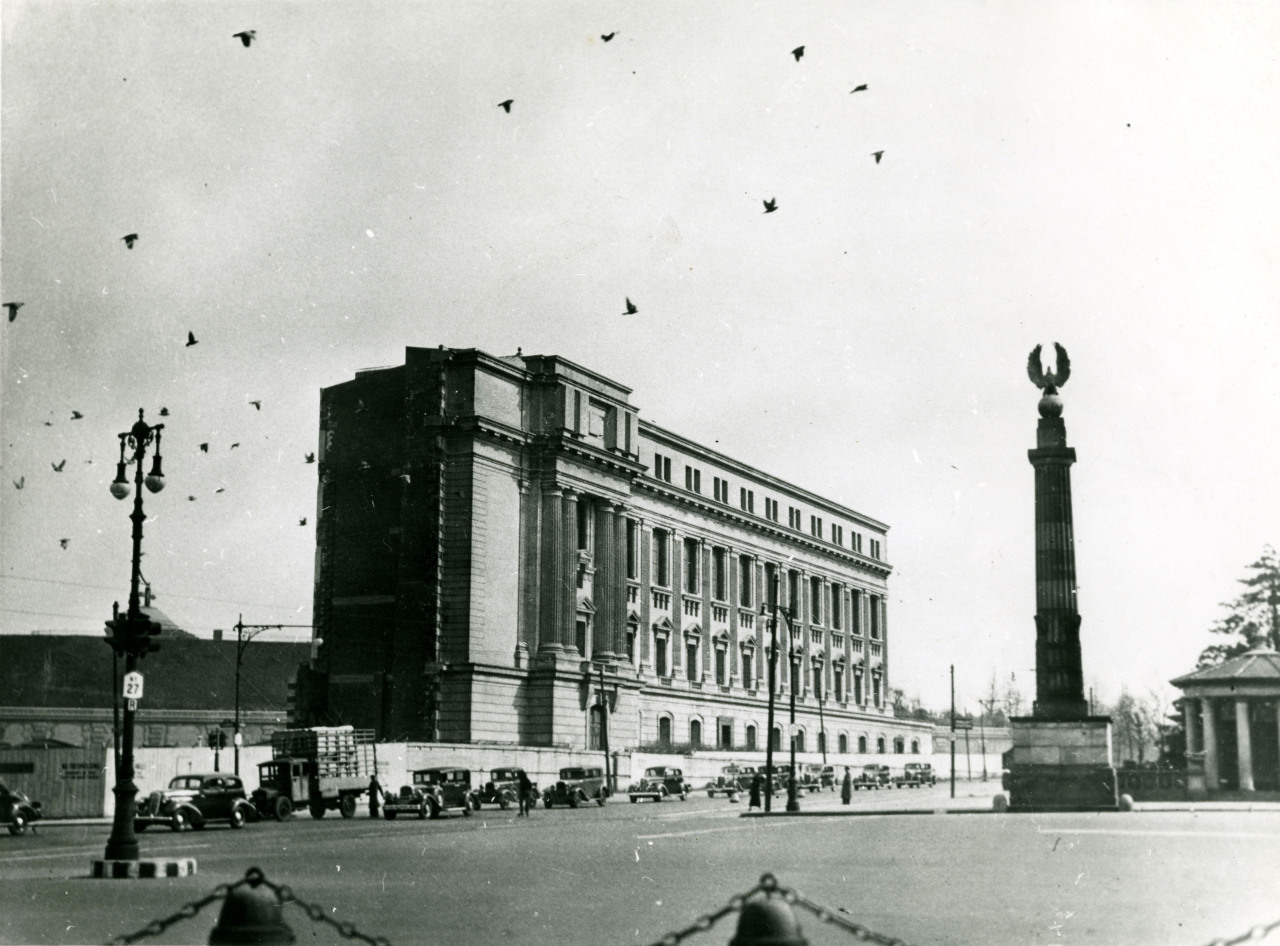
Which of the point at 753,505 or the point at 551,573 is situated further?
the point at 753,505

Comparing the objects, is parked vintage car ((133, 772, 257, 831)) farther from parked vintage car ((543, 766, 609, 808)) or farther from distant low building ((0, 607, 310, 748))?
distant low building ((0, 607, 310, 748))

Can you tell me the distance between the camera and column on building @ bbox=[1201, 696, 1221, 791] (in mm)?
49750

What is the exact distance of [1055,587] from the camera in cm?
3759

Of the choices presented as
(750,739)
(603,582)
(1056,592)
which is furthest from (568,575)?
(1056,592)

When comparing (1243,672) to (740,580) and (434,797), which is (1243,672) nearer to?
(434,797)

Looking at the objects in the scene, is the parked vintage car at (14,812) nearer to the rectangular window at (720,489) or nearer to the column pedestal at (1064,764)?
the column pedestal at (1064,764)

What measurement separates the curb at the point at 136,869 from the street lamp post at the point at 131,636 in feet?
0.69

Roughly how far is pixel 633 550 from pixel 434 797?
113ft

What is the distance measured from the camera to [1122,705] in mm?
117938

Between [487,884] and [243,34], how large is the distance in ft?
35.1

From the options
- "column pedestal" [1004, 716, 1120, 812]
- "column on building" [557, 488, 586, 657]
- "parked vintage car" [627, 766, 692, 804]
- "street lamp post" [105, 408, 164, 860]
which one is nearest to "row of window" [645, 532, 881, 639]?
"column on building" [557, 488, 586, 657]

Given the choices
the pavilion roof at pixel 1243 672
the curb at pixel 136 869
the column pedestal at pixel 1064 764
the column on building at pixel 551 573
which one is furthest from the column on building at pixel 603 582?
the curb at pixel 136 869

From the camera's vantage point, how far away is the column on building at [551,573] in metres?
65.8

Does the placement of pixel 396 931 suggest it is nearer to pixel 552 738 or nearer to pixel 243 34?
pixel 243 34
